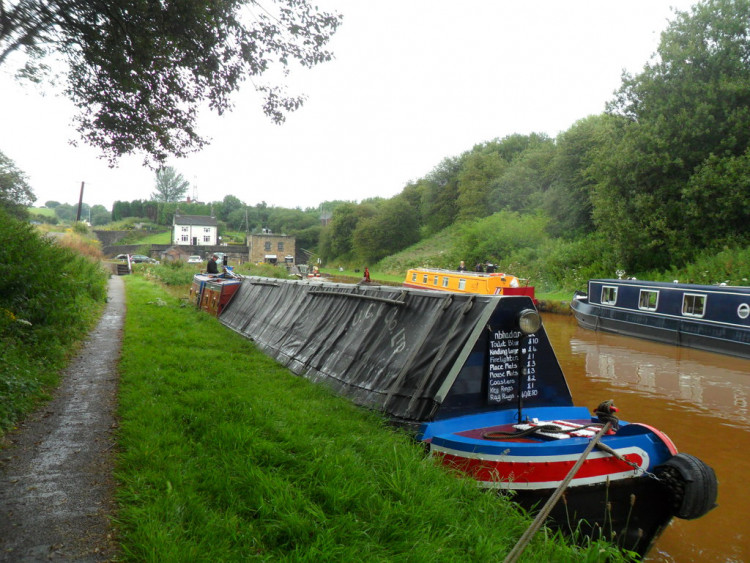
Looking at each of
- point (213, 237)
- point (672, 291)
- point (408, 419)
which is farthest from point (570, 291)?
point (213, 237)

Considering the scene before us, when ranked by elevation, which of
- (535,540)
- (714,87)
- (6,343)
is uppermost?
(714,87)

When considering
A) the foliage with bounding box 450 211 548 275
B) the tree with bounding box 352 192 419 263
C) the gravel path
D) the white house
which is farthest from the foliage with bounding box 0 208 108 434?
the white house

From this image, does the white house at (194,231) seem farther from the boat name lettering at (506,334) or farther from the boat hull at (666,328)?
the boat name lettering at (506,334)

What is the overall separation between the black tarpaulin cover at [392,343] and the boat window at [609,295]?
11819 millimetres

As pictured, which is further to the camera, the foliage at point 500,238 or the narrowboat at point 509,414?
the foliage at point 500,238

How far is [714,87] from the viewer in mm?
18812

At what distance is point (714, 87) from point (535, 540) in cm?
2133

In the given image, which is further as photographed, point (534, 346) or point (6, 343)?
point (6, 343)

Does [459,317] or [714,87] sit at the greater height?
[714,87]

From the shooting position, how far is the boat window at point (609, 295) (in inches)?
658

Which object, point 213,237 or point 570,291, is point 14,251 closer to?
point 570,291

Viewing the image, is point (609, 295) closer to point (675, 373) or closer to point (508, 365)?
point (675, 373)

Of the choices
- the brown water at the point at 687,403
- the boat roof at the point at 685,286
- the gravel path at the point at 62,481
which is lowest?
the brown water at the point at 687,403

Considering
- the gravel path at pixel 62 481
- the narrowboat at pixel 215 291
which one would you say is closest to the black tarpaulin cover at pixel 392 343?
the gravel path at pixel 62 481
